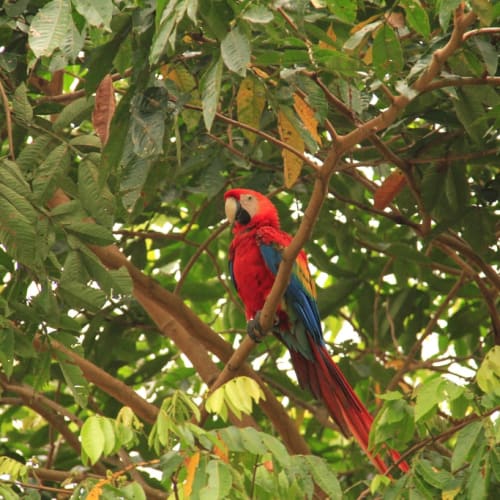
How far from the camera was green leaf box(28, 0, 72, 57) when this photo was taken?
4.50 ft

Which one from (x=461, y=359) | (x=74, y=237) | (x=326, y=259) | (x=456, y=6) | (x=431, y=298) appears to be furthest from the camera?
(x=431, y=298)

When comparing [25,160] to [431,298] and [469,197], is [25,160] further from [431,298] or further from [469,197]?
[431,298]

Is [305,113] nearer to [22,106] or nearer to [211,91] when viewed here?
[211,91]

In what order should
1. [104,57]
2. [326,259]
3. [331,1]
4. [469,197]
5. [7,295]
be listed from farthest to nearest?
1. [326,259]
2. [469,197]
3. [7,295]
4. [104,57]
5. [331,1]

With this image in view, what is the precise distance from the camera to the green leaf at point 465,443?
5.57 ft

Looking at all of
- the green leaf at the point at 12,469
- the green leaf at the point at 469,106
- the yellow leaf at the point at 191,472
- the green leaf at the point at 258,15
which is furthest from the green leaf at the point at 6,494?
the green leaf at the point at 469,106

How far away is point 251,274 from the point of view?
2744 millimetres

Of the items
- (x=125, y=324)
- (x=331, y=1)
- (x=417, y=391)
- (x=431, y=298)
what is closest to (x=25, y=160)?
(x=331, y=1)

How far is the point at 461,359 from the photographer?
8.91 ft

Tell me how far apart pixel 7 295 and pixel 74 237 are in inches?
9.9

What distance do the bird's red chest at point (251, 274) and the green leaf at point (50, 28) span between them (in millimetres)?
1385

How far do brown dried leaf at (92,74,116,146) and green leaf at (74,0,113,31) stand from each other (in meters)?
0.37

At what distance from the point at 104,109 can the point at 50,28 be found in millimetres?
413

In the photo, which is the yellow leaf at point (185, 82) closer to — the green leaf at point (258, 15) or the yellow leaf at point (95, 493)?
the green leaf at point (258, 15)
